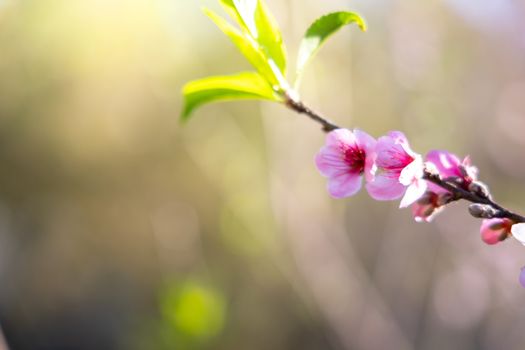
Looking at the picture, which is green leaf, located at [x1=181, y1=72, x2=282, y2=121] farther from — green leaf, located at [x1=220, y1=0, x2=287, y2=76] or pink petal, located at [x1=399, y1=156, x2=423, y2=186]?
pink petal, located at [x1=399, y1=156, x2=423, y2=186]

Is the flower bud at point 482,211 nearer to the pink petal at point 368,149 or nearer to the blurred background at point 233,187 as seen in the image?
the pink petal at point 368,149

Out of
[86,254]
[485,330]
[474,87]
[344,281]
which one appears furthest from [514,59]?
[86,254]

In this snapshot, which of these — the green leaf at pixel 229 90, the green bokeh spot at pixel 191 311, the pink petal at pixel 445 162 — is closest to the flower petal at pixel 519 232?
the pink petal at pixel 445 162

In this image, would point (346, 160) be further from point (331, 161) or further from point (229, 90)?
point (229, 90)

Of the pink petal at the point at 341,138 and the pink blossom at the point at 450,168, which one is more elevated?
the pink petal at the point at 341,138

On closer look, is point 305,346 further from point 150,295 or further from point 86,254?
point 86,254

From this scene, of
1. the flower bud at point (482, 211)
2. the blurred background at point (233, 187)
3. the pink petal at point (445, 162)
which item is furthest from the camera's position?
the blurred background at point (233, 187)
